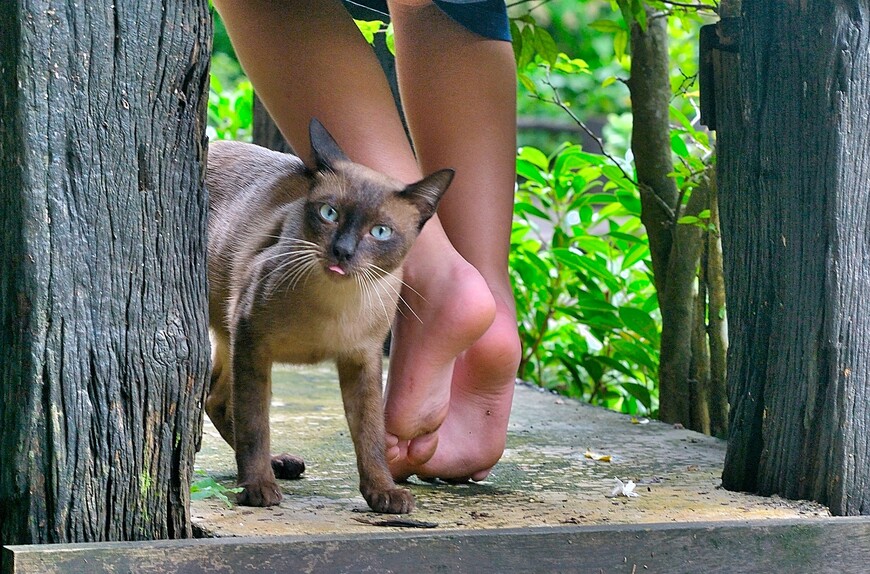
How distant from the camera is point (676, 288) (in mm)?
3248

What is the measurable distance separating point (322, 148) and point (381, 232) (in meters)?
0.20

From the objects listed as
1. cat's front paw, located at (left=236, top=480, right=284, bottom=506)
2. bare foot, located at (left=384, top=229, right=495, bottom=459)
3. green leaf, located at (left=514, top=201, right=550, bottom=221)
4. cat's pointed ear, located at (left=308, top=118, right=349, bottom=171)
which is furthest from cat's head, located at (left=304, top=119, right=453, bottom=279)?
green leaf, located at (left=514, top=201, right=550, bottom=221)

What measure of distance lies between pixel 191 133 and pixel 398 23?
1085 mm

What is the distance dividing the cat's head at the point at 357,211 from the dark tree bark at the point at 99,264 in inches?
18.4

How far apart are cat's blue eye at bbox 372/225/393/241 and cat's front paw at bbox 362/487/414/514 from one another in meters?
0.50

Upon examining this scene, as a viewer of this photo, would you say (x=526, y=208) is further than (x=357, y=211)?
Yes

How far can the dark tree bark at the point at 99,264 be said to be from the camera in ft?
4.71

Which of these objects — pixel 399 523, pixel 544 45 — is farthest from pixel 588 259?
pixel 399 523

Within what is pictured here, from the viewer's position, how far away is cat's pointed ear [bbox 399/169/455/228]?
208cm

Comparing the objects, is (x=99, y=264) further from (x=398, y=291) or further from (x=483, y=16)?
(x=483, y=16)

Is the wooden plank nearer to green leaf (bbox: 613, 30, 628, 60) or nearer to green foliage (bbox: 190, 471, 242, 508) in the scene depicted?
green foliage (bbox: 190, 471, 242, 508)

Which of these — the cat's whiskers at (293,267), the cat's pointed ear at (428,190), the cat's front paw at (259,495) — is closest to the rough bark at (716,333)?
the cat's pointed ear at (428,190)

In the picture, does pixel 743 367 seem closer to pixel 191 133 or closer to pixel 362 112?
pixel 362 112

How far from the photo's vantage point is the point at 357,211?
2.06 metres
